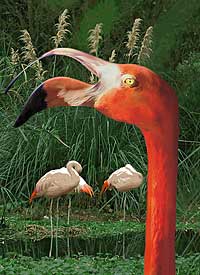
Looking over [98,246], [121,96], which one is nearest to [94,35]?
[98,246]

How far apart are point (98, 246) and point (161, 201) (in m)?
1.40

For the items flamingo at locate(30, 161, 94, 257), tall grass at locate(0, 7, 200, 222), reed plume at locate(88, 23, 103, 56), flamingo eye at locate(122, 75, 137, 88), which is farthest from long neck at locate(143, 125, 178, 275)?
tall grass at locate(0, 7, 200, 222)

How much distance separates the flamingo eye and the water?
57.2 inches

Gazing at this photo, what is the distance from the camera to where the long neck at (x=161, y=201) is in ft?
8.34

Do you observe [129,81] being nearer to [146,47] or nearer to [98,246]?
[98,246]

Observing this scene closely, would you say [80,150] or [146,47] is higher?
[146,47]

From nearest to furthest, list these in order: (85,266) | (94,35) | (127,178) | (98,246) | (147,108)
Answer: (147,108), (85,266), (127,178), (98,246), (94,35)

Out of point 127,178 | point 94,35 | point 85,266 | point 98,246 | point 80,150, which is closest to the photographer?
point 85,266

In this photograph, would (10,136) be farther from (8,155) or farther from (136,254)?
(136,254)

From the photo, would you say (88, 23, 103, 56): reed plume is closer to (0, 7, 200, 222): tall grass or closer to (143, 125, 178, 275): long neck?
(0, 7, 200, 222): tall grass

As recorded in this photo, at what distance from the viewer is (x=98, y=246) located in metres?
3.90

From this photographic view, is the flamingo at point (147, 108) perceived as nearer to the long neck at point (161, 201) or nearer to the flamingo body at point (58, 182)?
the long neck at point (161, 201)

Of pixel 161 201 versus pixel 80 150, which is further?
pixel 80 150

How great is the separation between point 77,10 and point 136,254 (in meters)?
1.95
